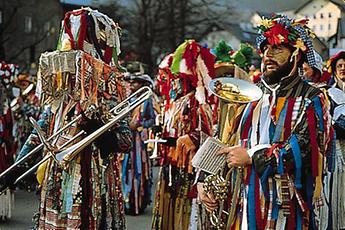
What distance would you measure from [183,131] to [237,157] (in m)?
2.53

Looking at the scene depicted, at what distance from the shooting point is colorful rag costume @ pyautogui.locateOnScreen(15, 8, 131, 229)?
4.55 m

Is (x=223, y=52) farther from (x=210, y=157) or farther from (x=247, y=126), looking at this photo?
(x=210, y=157)

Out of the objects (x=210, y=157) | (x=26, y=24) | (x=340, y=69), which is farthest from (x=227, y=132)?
(x=26, y=24)

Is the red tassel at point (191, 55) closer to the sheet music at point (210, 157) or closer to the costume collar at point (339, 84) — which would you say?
the costume collar at point (339, 84)

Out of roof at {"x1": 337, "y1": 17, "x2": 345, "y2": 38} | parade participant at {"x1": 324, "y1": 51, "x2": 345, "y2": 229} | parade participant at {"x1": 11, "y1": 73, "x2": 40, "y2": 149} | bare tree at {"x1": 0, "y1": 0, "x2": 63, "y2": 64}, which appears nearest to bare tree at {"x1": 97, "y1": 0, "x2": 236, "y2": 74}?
bare tree at {"x1": 0, "y1": 0, "x2": 63, "y2": 64}

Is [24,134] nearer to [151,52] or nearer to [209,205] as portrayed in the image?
[209,205]

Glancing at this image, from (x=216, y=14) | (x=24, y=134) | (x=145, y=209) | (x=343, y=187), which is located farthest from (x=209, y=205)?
(x=216, y=14)

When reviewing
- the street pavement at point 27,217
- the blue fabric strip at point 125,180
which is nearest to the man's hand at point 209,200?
the street pavement at point 27,217

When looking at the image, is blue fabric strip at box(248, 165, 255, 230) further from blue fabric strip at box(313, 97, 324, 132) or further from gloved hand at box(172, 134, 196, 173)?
gloved hand at box(172, 134, 196, 173)

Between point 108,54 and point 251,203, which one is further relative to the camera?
Answer: point 108,54

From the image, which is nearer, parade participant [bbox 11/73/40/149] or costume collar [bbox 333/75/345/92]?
costume collar [bbox 333/75/345/92]

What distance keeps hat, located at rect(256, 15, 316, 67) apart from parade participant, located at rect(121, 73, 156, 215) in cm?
534

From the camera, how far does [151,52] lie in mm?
40719

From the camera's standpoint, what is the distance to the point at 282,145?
152 inches
